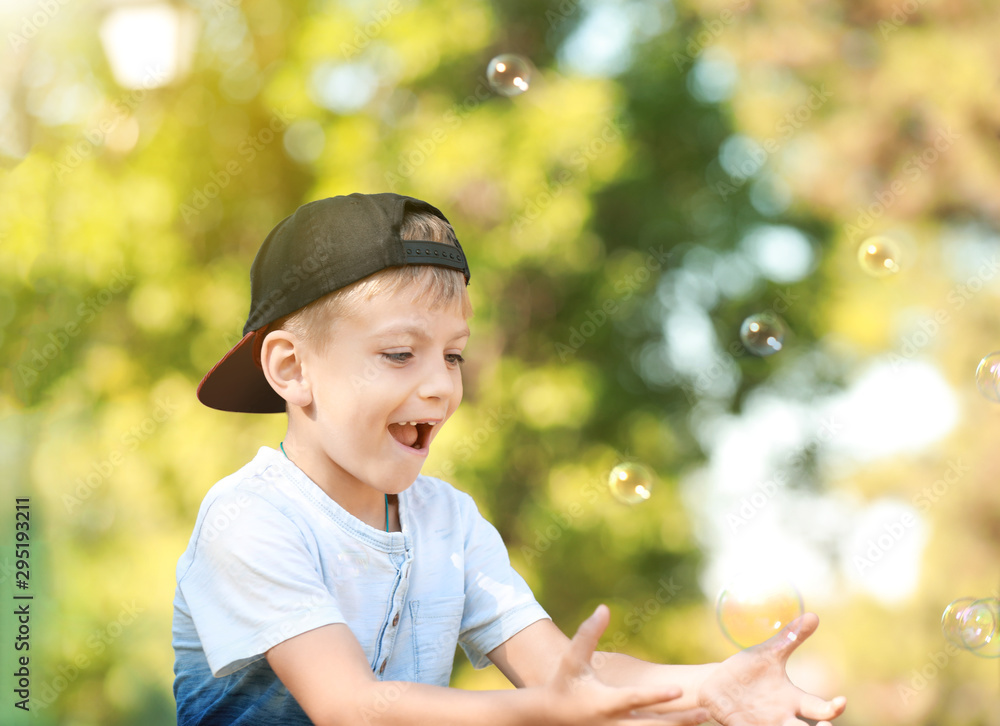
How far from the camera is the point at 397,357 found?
1.48m

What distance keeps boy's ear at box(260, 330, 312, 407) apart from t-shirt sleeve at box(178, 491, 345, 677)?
0.19 m

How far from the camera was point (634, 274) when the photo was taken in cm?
502

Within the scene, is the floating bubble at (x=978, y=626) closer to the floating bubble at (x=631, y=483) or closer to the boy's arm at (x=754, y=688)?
the floating bubble at (x=631, y=483)

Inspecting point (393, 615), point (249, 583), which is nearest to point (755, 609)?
point (393, 615)

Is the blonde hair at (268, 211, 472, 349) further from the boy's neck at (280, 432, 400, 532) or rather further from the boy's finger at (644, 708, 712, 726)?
the boy's finger at (644, 708, 712, 726)

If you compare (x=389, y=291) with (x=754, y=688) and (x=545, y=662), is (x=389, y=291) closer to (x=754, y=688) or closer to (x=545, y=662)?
(x=545, y=662)

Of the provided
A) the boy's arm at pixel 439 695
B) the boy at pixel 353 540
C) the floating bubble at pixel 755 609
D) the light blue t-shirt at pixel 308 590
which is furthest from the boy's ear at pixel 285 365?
the floating bubble at pixel 755 609

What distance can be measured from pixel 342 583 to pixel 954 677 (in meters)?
4.68

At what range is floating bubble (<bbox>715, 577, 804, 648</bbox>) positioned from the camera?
1.67 metres

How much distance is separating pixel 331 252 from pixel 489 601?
672mm

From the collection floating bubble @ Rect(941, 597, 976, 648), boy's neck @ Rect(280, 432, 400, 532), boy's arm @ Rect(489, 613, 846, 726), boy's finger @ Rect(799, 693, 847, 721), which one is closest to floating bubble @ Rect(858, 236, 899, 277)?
floating bubble @ Rect(941, 597, 976, 648)

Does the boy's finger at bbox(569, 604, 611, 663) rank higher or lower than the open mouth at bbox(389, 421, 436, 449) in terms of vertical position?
lower

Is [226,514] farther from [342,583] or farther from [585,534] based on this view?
[585,534]

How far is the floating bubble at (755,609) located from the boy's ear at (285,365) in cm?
88
